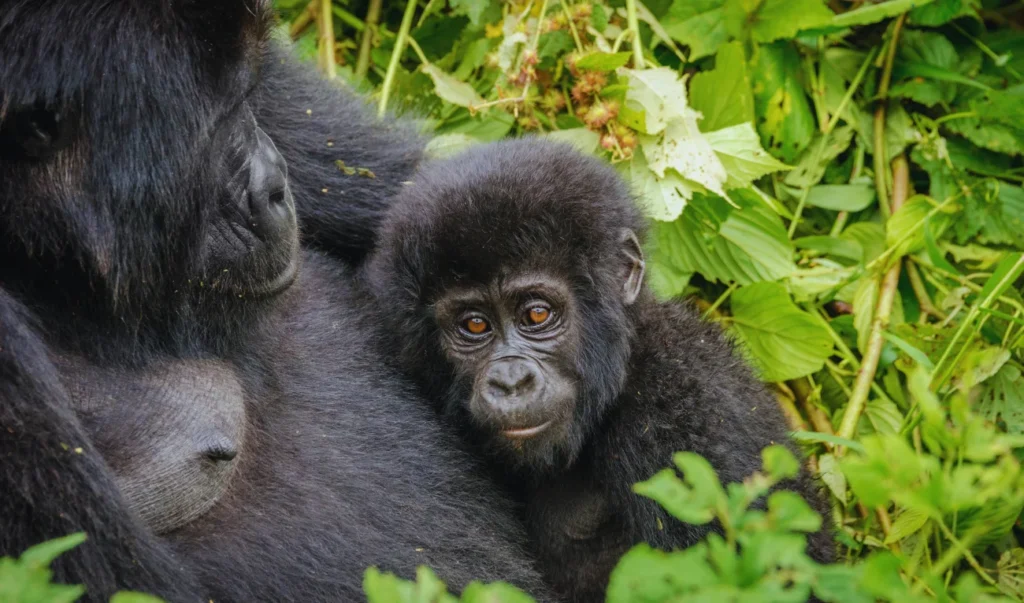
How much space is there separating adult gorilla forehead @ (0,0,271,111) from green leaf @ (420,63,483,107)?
1671 mm

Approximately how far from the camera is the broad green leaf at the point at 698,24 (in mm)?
3904

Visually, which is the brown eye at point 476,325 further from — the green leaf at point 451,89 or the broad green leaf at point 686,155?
the green leaf at point 451,89

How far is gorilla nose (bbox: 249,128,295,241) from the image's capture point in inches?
91.4

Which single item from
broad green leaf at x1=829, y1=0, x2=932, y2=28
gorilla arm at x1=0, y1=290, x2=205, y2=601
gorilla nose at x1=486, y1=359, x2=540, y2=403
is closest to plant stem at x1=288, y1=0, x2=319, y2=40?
broad green leaf at x1=829, y1=0, x2=932, y2=28

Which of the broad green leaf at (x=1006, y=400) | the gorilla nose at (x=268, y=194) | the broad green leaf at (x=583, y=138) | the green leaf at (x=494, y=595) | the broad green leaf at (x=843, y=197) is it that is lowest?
the broad green leaf at (x=1006, y=400)

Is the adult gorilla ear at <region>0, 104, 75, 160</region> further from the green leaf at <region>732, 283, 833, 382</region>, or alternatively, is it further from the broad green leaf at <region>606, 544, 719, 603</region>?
the green leaf at <region>732, 283, 833, 382</region>

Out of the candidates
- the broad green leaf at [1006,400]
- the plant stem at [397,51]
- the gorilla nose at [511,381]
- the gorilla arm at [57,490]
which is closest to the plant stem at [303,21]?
the plant stem at [397,51]

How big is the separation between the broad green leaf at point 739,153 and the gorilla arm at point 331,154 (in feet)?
3.05

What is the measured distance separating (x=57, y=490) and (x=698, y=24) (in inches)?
108

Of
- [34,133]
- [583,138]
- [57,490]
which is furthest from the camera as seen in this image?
[583,138]

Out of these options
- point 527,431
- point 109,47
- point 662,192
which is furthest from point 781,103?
point 109,47

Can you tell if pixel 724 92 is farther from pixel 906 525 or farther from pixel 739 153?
pixel 906 525

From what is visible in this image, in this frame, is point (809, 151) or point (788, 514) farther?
point (809, 151)

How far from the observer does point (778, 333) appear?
360 cm
